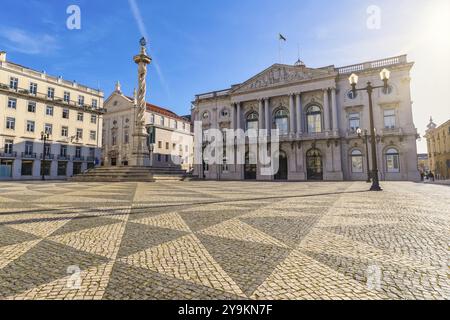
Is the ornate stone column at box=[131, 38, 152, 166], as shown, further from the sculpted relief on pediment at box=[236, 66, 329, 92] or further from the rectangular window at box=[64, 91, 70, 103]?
the rectangular window at box=[64, 91, 70, 103]

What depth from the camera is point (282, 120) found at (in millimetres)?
33625

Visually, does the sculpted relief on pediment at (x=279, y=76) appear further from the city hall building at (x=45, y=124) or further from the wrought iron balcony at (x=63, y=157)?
the wrought iron balcony at (x=63, y=157)

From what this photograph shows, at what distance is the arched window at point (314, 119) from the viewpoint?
31.3m

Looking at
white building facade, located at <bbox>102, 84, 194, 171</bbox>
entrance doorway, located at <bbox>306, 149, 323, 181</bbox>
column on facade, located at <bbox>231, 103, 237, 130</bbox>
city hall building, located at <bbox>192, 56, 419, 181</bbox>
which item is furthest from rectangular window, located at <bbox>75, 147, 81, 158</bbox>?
entrance doorway, located at <bbox>306, 149, 323, 181</bbox>

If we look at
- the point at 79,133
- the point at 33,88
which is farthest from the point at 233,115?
the point at 33,88

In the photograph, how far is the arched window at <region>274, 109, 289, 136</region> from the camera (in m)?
33.2

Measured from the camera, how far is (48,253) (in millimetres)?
3199

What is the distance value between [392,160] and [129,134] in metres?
42.8

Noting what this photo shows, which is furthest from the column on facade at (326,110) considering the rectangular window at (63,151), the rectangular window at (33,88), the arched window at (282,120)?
the rectangular window at (33,88)

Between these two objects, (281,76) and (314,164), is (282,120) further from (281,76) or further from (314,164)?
(314,164)

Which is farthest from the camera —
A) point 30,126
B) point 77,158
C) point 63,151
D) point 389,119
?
point 77,158

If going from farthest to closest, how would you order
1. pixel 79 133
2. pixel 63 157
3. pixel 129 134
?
1. pixel 129 134
2. pixel 79 133
3. pixel 63 157

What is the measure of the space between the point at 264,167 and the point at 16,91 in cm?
3625
